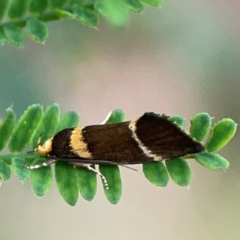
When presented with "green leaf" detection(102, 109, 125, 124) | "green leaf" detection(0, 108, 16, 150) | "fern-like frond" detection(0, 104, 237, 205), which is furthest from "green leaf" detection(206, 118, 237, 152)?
"green leaf" detection(0, 108, 16, 150)

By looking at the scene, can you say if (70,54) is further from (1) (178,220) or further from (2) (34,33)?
(2) (34,33)

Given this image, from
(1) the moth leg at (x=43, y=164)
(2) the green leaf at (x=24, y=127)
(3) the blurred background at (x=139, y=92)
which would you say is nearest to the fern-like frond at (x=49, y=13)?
(2) the green leaf at (x=24, y=127)

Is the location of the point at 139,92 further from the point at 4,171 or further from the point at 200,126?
the point at 4,171

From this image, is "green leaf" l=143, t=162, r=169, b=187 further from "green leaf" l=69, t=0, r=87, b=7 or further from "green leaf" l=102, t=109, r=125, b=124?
"green leaf" l=69, t=0, r=87, b=7

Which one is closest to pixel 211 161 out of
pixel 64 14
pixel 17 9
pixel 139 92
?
pixel 64 14

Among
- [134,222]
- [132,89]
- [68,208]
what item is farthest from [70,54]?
[134,222]

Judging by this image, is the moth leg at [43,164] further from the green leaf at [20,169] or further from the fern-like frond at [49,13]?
the fern-like frond at [49,13]
